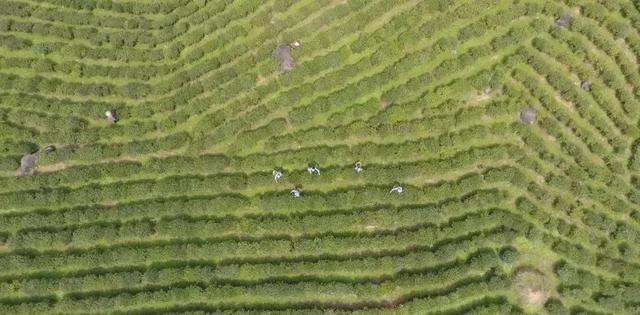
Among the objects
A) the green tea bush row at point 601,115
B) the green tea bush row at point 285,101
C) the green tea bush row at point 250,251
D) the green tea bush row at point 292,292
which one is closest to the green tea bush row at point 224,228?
the green tea bush row at point 250,251

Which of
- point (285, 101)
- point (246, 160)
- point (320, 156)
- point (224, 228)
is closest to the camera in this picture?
point (224, 228)

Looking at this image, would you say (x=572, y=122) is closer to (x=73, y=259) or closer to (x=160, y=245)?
(x=160, y=245)

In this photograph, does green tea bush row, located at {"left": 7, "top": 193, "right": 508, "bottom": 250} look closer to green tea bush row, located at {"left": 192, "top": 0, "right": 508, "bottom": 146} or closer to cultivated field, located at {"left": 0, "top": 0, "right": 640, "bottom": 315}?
cultivated field, located at {"left": 0, "top": 0, "right": 640, "bottom": 315}

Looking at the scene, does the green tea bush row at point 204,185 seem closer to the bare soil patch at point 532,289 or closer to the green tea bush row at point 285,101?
the green tea bush row at point 285,101

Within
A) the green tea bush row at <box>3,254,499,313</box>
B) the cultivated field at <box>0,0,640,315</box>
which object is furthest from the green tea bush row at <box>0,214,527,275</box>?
the green tea bush row at <box>3,254,499,313</box>

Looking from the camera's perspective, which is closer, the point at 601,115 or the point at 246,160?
the point at 246,160

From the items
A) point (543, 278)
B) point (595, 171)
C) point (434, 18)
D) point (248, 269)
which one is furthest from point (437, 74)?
point (248, 269)

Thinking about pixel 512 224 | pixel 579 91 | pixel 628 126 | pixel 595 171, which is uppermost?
pixel 579 91

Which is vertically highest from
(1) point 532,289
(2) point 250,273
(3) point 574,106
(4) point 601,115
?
(3) point 574,106

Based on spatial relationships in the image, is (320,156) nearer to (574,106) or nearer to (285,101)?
(285,101)

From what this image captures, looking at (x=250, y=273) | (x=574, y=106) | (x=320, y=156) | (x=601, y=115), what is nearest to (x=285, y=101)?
(x=320, y=156)
